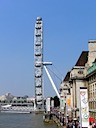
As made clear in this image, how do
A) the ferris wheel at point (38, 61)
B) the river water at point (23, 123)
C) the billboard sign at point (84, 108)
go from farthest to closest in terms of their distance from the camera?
the ferris wheel at point (38, 61)
the river water at point (23, 123)
the billboard sign at point (84, 108)

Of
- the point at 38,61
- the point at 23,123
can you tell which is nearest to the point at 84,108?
the point at 23,123

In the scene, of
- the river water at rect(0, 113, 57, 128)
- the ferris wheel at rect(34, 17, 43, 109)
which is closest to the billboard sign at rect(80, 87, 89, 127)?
the river water at rect(0, 113, 57, 128)

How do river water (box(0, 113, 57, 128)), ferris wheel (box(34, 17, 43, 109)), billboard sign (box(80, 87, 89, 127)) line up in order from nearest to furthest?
billboard sign (box(80, 87, 89, 127)), river water (box(0, 113, 57, 128)), ferris wheel (box(34, 17, 43, 109))

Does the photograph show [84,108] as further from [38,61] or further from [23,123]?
[38,61]

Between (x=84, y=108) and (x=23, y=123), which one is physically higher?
(x=84, y=108)

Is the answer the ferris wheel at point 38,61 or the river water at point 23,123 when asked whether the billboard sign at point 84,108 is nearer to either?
the river water at point 23,123

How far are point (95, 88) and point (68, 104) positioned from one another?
8359 mm

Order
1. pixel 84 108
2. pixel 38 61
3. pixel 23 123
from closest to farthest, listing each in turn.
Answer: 1. pixel 84 108
2. pixel 23 123
3. pixel 38 61

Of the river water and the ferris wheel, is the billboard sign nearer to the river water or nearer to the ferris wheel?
the river water

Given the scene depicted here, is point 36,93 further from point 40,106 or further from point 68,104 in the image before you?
point 68,104

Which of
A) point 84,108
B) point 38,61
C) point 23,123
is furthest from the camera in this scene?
point 38,61

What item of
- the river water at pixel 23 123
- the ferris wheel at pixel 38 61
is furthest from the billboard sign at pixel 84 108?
the ferris wheel at pixel 38 61

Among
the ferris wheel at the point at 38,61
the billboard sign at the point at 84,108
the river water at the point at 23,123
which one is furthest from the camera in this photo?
the ferris wheel at the point at 38,61

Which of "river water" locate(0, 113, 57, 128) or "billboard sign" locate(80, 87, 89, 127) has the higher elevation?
"billboard sign" locate(80, 87, 89, 127)
